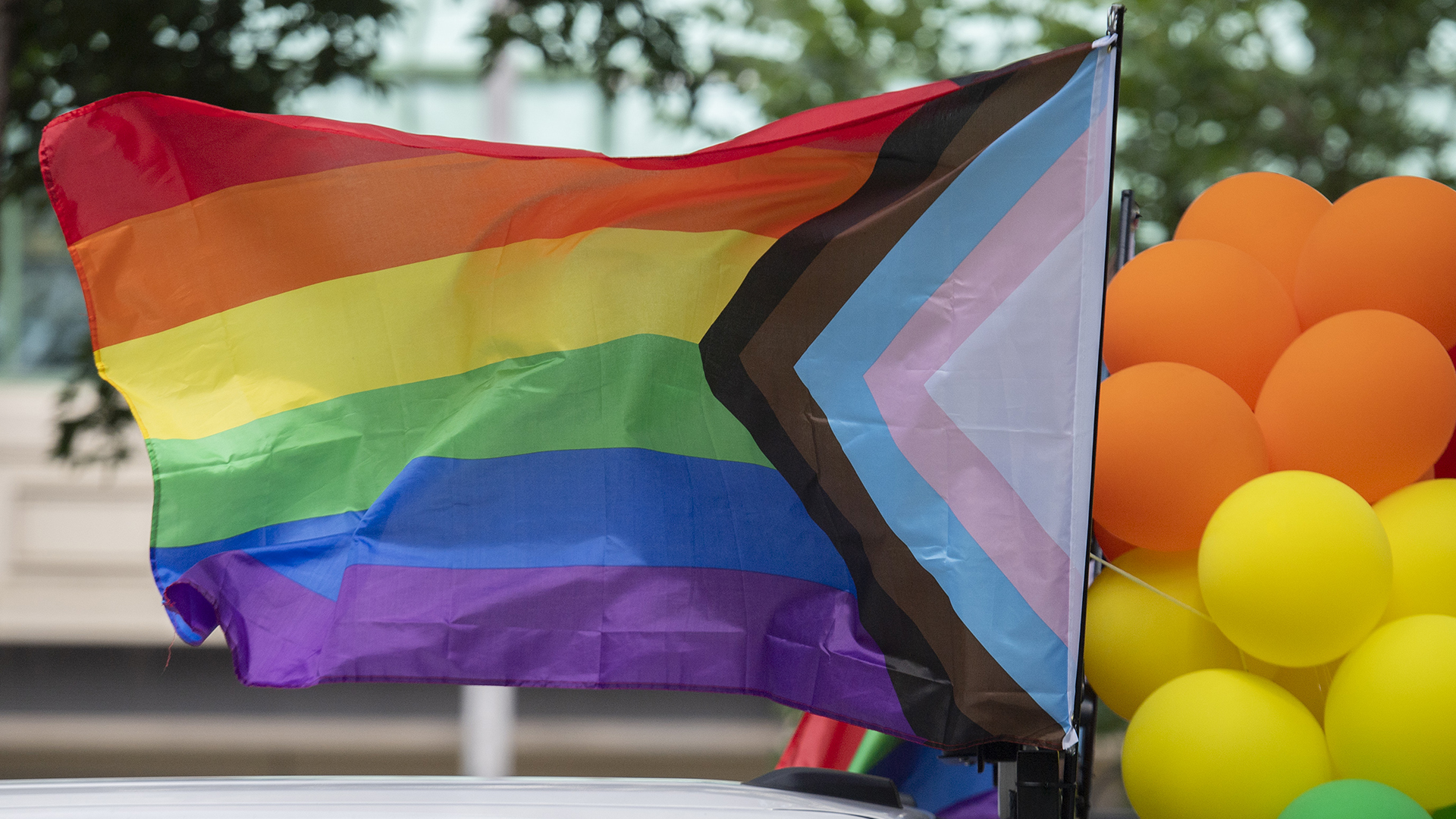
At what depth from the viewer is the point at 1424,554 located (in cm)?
230

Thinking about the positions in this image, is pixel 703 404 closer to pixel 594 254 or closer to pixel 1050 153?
pixel 594 254

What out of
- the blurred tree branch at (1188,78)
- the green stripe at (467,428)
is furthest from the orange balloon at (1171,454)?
the blurred tree branch at (1188,78)

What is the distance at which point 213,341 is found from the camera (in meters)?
2.59

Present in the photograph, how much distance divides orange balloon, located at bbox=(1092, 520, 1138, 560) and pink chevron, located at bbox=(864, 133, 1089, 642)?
39cm

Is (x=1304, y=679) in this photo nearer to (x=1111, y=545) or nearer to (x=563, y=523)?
(x=1111, y=545)

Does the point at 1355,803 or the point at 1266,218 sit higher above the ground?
the point at 1266,218

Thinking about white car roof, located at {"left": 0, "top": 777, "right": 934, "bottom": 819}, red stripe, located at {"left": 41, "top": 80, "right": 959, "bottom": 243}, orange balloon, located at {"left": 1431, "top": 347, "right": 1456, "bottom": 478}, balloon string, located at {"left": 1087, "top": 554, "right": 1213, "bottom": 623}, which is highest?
red stripe, located at {"left": 41, "top": 80, "right": 959, "bottom": 243}

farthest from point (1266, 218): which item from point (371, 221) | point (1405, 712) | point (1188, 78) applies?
point (1188, 78)

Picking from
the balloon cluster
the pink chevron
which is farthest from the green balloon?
the pink chevron

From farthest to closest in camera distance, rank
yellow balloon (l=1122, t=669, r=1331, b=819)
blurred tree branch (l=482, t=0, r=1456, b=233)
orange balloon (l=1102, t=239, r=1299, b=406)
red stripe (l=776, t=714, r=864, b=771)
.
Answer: blurred tree branch (l=482, t=0, r=1456, b=233) → red stripe (l=776, t=714, r=864, b=771) → orange balloon (l=1102, t=239, r=1299, b=406) → yellow balloon (l=1122, t=669, r=1331, b=819)

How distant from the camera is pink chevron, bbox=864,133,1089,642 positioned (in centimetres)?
230

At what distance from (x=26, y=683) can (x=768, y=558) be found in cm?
1141

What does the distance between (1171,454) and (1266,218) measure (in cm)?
80

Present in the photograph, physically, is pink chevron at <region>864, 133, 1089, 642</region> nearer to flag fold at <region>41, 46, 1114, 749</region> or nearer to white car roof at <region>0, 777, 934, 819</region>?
flag fold at <region>41, 46, 1114, 749</region>
